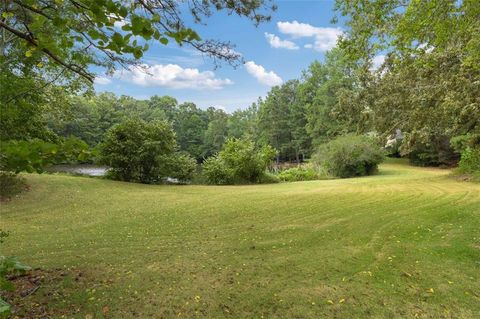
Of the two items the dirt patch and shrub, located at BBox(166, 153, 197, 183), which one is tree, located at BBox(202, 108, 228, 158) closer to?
shrub, located at BBox(166, 153, 197, 183)

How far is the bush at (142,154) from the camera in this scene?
14281 mm

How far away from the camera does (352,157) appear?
1986cm

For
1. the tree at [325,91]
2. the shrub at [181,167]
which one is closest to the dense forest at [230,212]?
the shrub at [181,167]

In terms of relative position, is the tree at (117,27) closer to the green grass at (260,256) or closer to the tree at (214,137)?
the green grass at (260,256)

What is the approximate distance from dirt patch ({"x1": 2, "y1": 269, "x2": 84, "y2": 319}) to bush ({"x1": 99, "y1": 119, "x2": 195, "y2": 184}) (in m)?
10.5

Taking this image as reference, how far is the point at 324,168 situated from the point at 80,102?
3163 cm

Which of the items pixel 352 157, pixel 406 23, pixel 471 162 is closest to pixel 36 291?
pixel 406 23

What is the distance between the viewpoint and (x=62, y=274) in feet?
13.1

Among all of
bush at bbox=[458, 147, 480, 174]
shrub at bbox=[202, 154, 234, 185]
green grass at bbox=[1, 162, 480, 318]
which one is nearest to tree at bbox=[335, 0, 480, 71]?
green grass at bbox=[1, 162, 480, 318]

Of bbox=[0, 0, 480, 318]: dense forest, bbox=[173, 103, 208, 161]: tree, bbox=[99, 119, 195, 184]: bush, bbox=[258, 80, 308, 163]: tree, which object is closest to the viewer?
bbox=[0, 0, 480, 318]: dense forest

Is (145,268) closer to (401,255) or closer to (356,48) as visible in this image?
(401,255)

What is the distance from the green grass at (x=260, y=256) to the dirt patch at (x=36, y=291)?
8cm

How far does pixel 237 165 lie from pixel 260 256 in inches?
459

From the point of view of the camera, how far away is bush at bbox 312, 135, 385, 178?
19938 millimetres
